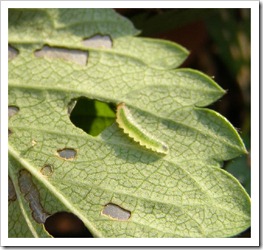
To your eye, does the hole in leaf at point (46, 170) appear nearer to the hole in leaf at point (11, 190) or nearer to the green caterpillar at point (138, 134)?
the hole in leaf at point (11, 190)

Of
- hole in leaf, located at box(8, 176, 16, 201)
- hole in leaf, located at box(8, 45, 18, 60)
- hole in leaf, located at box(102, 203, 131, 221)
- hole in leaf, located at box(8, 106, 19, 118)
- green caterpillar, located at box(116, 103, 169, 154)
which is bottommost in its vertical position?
hole in leaf, located at box(8, 176, 16, 201)

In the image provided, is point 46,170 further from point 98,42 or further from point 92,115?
point 98,42

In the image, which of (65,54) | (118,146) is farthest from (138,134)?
(65,54)

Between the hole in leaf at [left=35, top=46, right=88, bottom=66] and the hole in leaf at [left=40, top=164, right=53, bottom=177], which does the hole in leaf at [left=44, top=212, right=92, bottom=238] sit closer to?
the hole in leaf at [left=40, top=164, right=53, bottom=177]

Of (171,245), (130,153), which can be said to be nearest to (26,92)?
(130,153)

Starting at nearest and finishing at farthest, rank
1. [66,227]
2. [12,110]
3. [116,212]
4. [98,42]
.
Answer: [116,212], [12,110], [98,42], [66,227]

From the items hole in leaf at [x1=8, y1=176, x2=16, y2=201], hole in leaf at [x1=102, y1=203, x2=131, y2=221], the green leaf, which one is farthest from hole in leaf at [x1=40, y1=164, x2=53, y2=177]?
hole in leaf at [x1=102, y1=203, x2=131, y2=221]
